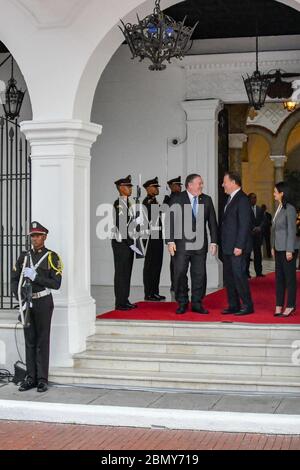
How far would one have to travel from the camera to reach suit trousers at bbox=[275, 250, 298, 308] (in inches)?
406

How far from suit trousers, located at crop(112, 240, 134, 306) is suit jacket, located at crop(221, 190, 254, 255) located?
1.47 m

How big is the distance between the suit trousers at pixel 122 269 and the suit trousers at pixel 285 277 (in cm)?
213

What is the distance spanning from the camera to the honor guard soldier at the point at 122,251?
1122 centimetres

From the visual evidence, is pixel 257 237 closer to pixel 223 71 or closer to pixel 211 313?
pixel 223 71

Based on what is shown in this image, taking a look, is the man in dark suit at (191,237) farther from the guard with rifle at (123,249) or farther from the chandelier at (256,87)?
the chandelier at (256,87)

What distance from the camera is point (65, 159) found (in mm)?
9742

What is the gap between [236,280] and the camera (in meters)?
10.3

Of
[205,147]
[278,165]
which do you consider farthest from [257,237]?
[278,165]

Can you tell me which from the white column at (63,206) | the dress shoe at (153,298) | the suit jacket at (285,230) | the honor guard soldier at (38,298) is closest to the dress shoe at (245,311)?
the suit jacket at (285,230)

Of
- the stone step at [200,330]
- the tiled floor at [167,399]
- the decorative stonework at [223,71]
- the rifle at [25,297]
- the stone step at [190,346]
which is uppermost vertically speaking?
the decorative stonework at [223,71]

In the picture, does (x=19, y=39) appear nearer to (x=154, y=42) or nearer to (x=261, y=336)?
(x=154, y=42)

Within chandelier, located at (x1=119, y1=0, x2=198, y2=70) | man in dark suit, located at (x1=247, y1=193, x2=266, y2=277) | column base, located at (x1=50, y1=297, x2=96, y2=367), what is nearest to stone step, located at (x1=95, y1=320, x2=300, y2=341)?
column base, located at (x1=50, y1=297, x2=96, y2=367)
